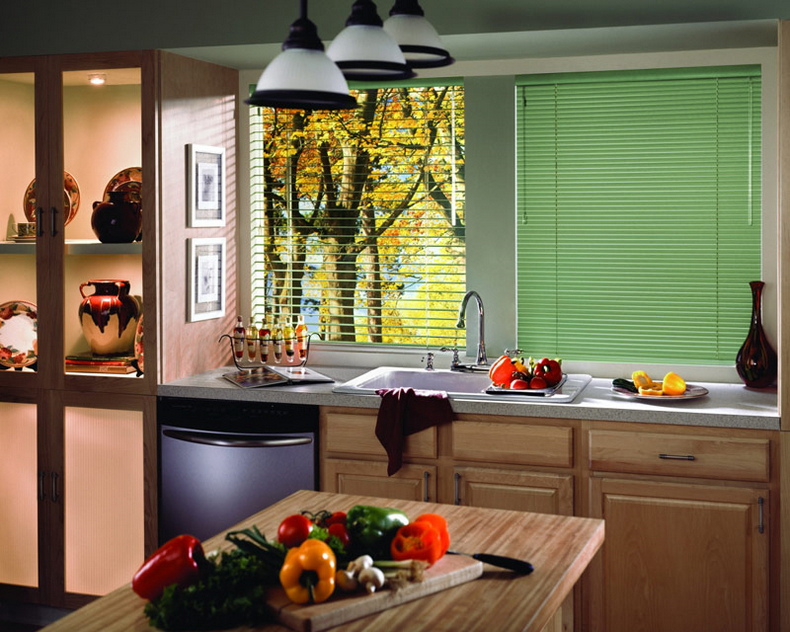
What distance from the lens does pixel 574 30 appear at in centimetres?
334

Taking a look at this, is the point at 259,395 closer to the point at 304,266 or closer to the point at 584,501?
the point at 304,266

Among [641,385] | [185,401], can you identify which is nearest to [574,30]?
[641,385]

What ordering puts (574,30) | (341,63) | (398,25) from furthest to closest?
(574,30), (398,25), (341,63)

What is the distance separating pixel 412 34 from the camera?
1.95 metres

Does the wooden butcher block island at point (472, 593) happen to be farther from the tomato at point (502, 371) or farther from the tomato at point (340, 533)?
the tomato at point (502, 371)

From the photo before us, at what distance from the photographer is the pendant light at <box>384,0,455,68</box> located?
1943 mm

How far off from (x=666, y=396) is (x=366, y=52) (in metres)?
1.96

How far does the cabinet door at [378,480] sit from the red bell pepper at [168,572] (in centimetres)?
175

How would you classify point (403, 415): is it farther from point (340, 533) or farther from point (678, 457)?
point (340, 533)

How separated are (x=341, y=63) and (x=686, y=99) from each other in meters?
2.28

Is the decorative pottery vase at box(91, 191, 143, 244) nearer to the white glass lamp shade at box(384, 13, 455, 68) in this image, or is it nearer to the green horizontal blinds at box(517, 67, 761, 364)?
→ the green horizontal blinds at box(517, 67, 761, 364)

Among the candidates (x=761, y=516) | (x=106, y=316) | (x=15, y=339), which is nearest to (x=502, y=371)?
(x=761, y=516)

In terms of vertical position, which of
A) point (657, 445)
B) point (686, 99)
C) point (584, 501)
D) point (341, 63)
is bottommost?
point (584, 501)

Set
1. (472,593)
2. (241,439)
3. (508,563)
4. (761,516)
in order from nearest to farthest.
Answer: (472,593) < (508,563) < (761,516) < (241,439)
